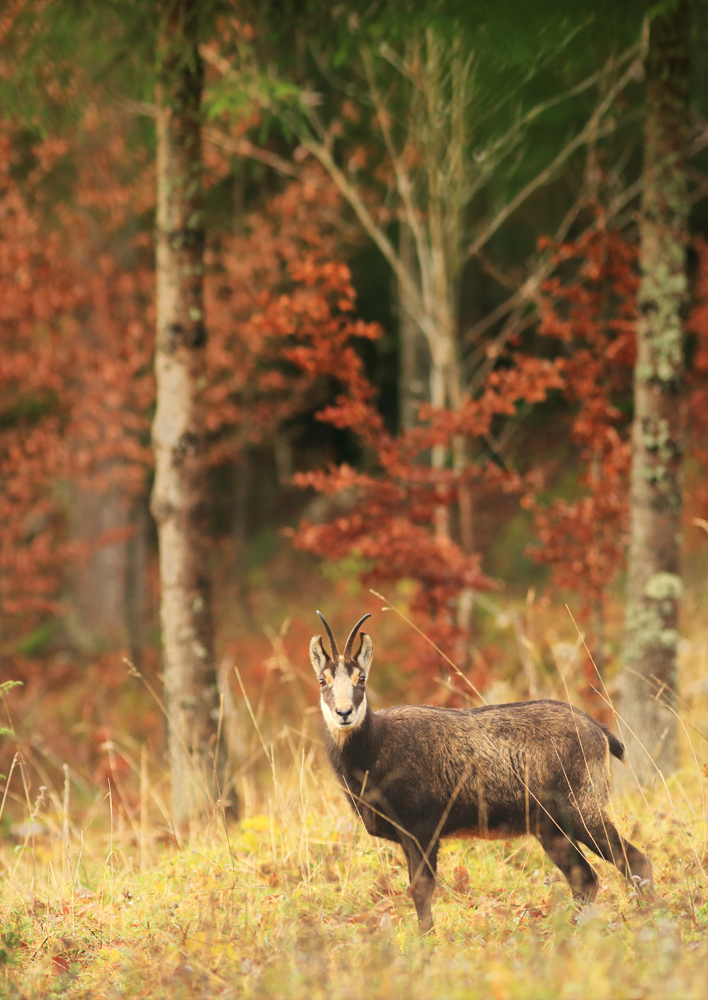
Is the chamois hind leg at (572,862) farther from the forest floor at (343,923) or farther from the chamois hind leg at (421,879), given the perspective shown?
the chamois hind leg at (421,879)

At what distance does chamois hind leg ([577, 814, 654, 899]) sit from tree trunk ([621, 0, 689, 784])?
2.27 m

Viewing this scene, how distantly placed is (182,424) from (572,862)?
3986 mm

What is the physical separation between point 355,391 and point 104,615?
366 inches

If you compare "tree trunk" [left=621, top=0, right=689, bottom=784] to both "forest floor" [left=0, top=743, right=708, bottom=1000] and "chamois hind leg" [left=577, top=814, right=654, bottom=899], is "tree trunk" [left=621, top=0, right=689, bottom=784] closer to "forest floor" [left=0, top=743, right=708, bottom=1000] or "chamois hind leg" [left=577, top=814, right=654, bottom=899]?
"forest floor" [left=0, top=743, right=708, bottom=1000]

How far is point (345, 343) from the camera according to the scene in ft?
28.2

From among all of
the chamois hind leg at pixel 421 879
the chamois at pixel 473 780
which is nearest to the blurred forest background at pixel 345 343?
the chamois at pixel 473 780

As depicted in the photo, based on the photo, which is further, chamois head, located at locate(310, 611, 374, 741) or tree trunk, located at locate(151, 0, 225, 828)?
tree trunk, located at locate(151, 0, 225, 828)

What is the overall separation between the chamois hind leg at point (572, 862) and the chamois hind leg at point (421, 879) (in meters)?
0.60

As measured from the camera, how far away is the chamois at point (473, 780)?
406 centimetres

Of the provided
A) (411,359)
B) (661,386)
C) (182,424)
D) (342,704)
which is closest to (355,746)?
(342,704)

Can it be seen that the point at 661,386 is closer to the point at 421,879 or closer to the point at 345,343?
the point at 345,343

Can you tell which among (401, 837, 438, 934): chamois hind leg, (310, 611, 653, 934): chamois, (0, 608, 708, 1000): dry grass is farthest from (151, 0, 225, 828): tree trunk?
(401, 837, 438, 934): chamois hind leg

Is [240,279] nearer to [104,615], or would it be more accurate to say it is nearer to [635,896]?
[104,615]

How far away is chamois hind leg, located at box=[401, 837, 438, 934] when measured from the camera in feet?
13.1
